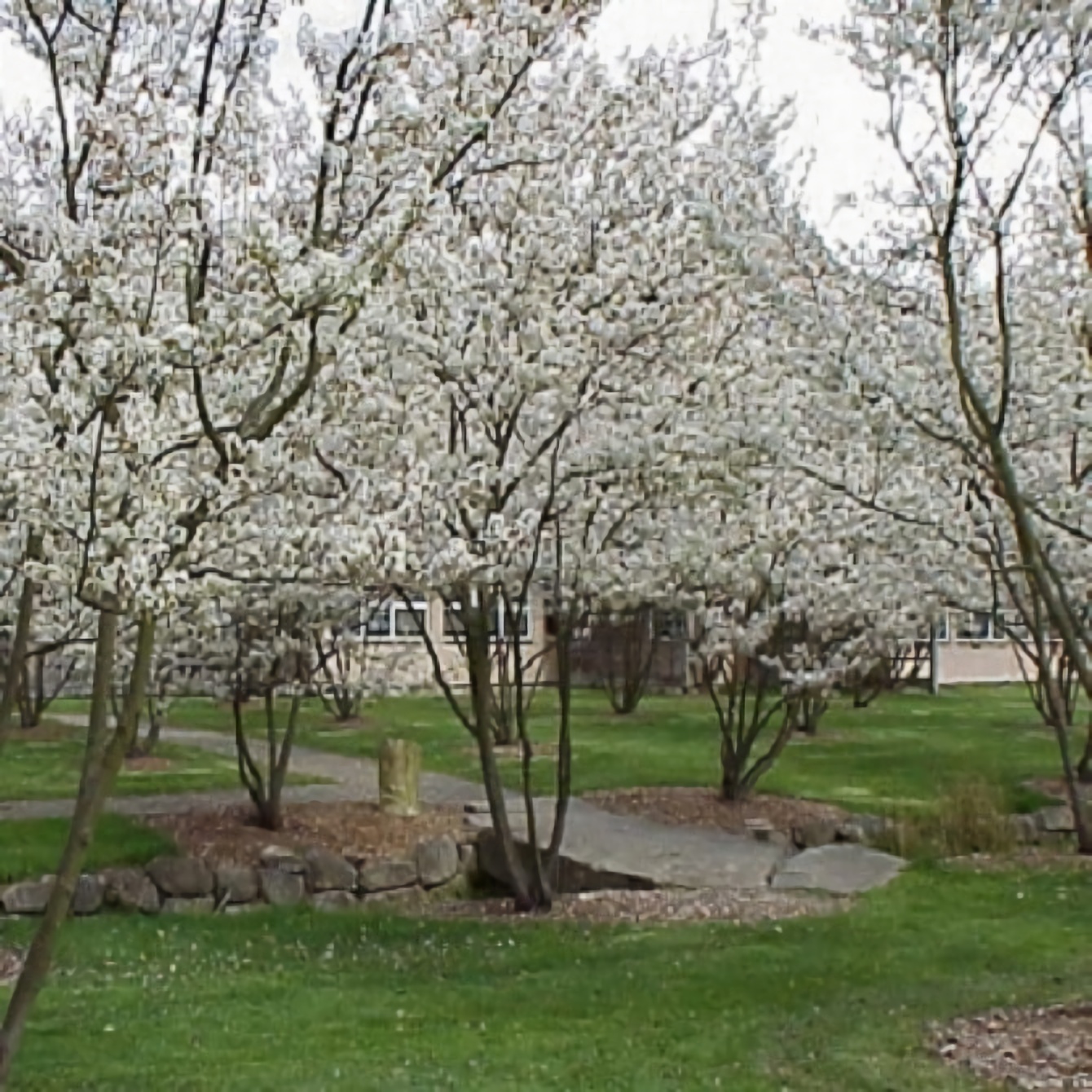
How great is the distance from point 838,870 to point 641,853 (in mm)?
1266

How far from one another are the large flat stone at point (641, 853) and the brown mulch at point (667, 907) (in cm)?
23

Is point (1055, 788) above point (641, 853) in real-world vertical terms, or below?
above

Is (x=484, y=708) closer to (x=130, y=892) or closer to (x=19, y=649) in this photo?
(x=130, y=892)

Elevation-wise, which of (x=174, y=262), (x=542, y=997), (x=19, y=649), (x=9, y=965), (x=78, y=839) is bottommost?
(x=9, y=965)

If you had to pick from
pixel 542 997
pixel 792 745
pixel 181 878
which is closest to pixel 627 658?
pixel 792 745

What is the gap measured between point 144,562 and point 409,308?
351 centimetres

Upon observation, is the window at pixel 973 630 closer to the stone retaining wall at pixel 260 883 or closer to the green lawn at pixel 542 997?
the stone retaining wall at pixel 260 883

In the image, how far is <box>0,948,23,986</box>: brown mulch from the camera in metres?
7.33

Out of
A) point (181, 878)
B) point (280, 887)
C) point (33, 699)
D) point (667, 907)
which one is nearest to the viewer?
point (667, 907)

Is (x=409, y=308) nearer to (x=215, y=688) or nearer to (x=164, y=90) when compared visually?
(x=164, y=90)

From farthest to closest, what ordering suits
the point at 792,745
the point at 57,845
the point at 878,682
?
the point at 878,682, the point at 792,745, the point at 57,845

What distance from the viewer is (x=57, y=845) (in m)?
10.0

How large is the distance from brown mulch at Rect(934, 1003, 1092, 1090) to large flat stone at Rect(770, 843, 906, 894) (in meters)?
3.23

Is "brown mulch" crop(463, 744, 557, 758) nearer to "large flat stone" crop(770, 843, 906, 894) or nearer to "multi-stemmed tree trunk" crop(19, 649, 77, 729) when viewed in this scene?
"multi-stemmed tree trunk" crop(19, 649, 77, 729)
